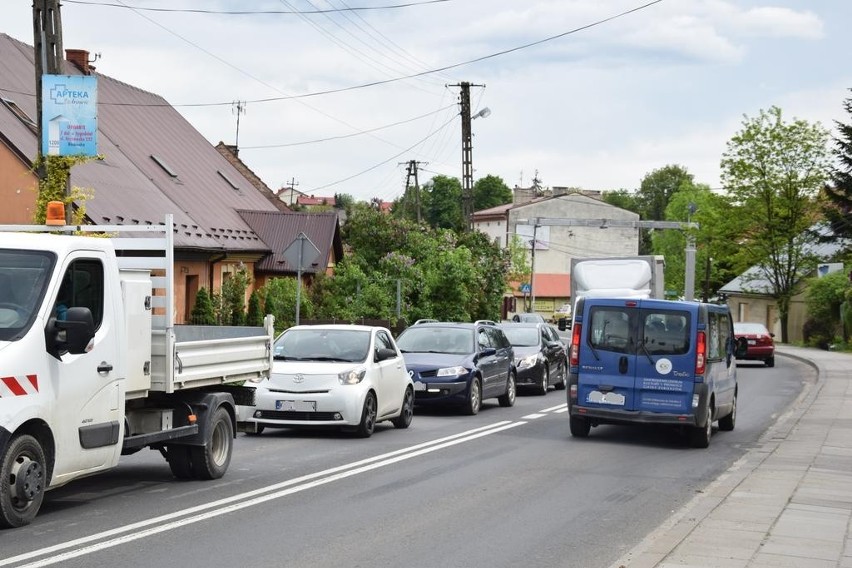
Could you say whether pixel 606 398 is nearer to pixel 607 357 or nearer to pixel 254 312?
pixel 607 357

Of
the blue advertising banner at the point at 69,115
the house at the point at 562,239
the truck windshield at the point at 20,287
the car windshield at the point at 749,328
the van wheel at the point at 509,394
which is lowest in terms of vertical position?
the van wheel at the point at 509,394

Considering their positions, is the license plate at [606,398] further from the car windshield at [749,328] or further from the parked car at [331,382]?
the car windshield at [749,328]

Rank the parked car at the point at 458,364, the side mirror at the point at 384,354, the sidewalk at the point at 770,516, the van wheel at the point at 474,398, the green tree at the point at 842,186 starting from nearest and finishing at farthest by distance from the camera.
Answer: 1. the sidewalk at the point at 770,516
2. the side mirror at the point at 384,354
3. the parked car at the point at 458,364
4. the van wheel at the point at 474,398
5. the green tree at the point at 842,186

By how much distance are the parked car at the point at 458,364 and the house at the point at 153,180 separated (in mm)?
11059

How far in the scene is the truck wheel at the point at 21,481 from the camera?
8.88m

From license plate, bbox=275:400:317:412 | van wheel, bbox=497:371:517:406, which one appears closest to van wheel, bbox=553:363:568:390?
van wheel, bbox=497:371:517:406

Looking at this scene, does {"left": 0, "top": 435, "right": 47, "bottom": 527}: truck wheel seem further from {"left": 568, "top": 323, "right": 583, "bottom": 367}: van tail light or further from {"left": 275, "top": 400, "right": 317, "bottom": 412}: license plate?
{"left": 568, "top": 323, "right": 583, "bottom": 367}: van tail light

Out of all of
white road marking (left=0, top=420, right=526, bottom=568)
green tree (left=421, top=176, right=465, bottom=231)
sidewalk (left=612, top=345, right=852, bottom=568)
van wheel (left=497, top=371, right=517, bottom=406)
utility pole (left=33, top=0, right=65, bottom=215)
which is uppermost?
green tree (left=421, top=176, right=465, bottom=231)

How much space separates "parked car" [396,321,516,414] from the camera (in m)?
21.4

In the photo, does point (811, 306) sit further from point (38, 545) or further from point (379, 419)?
point (38, 545)

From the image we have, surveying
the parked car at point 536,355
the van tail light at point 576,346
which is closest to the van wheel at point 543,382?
the parked car at point 536,355

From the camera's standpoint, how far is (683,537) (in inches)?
365

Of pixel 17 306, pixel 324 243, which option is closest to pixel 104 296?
pixel 17 306

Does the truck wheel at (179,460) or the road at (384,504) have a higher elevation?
the truck wheel at (179,460)
